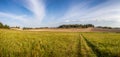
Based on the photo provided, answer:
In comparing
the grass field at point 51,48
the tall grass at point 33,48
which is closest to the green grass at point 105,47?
the grass field at point 51,48

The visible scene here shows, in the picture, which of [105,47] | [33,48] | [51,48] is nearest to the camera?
[33,48]

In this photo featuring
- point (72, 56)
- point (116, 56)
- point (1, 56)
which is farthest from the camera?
point (116, 56)

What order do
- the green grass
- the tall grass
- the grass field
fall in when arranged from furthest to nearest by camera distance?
the green grass → the grass field → the tall grass

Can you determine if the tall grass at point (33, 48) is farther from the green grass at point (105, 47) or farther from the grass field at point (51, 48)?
the green grass at point (105, 47)

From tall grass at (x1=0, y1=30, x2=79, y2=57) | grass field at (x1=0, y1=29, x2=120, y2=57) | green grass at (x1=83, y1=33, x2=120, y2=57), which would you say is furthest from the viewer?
green grass at (x1=83, y1=33, x2=120, y2=57)

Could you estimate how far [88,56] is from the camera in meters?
12.1

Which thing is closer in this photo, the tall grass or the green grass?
the tall grass

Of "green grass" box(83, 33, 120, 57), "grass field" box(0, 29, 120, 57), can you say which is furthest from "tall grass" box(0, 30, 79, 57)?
"green grass" box(83, 33, 120, 57)

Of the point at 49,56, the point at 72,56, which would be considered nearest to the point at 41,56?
the point at 49,56

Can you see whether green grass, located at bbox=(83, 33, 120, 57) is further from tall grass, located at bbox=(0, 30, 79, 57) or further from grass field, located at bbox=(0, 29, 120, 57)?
tall grass, located at bbox=(0, 30, 79, 57)

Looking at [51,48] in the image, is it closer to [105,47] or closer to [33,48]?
[33,48]

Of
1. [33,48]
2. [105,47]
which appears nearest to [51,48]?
[33,48]

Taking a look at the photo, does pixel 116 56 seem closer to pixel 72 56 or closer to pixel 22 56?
pixel 72 56

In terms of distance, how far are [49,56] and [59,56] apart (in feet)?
2.65
